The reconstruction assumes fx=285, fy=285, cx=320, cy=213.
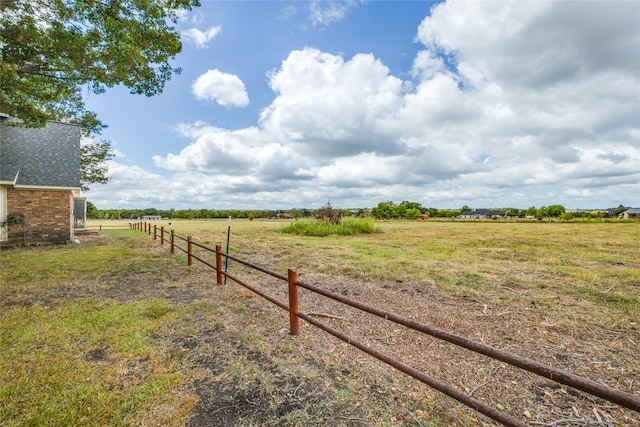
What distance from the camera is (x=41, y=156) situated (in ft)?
49.6

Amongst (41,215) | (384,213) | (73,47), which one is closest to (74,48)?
(73,47)

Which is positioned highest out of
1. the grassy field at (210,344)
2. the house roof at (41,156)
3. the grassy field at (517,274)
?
the house roof at (41,156)

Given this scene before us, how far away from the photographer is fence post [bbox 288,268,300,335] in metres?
3.86

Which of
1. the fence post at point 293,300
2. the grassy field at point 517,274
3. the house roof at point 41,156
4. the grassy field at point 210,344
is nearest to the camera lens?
the grassy field at point 210,344

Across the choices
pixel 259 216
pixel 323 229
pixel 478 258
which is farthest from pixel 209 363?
pixel 259 216

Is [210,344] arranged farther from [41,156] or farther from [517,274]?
[41,156]

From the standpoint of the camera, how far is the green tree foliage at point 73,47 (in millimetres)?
6117

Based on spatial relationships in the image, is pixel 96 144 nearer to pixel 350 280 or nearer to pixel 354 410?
pixel 350 280

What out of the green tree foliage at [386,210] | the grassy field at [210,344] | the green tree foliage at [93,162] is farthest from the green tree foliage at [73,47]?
the green tree foliage at [386,210]

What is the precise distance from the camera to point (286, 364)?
357cm

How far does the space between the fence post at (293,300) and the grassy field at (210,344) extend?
0.22 m

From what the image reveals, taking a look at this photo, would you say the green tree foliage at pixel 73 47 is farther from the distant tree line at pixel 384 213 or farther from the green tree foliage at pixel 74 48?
the distant tree line at pixel 384 213

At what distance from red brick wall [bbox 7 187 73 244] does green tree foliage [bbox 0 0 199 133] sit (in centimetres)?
811

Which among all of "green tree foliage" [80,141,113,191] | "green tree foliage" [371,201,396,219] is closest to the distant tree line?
"green tree foliage" [371,201,396,219]
